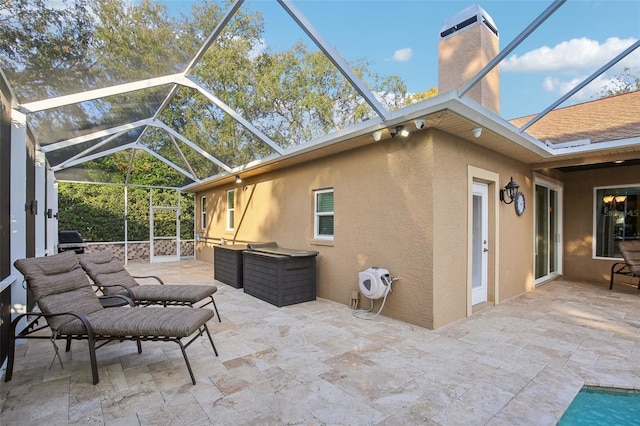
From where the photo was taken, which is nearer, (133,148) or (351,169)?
(351,169)

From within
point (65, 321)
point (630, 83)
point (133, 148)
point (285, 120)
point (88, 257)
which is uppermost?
point (630, 83)

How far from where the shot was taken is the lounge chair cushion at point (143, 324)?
2824 millimetres

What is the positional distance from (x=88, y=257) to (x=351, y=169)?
13.8ft

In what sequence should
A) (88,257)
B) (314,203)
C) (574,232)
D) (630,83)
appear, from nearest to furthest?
(88,257), (314,203), (574,232), (630,83)

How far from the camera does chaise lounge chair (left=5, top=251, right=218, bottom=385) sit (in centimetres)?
283

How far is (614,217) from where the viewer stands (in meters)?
7.50

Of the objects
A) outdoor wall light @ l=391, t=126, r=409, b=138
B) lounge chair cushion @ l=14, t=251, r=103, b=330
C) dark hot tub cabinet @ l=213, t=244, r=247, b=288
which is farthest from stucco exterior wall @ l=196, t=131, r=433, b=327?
lounge chair cushion @ l=14, t=251, r=103, b=330

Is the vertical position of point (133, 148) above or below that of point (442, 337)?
above

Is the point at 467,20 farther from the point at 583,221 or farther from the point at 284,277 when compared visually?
the point at 284,277

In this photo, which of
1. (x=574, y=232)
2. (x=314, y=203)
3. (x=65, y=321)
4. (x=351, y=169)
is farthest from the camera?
(x=574, y=232)

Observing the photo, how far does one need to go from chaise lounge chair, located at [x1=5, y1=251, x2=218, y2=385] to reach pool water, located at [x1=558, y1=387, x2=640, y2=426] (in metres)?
3.15

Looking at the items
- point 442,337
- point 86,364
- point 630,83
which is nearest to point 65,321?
point 86,364

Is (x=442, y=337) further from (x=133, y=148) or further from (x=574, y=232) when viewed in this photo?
(x=133, y=148)

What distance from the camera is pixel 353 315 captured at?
16.0ft
